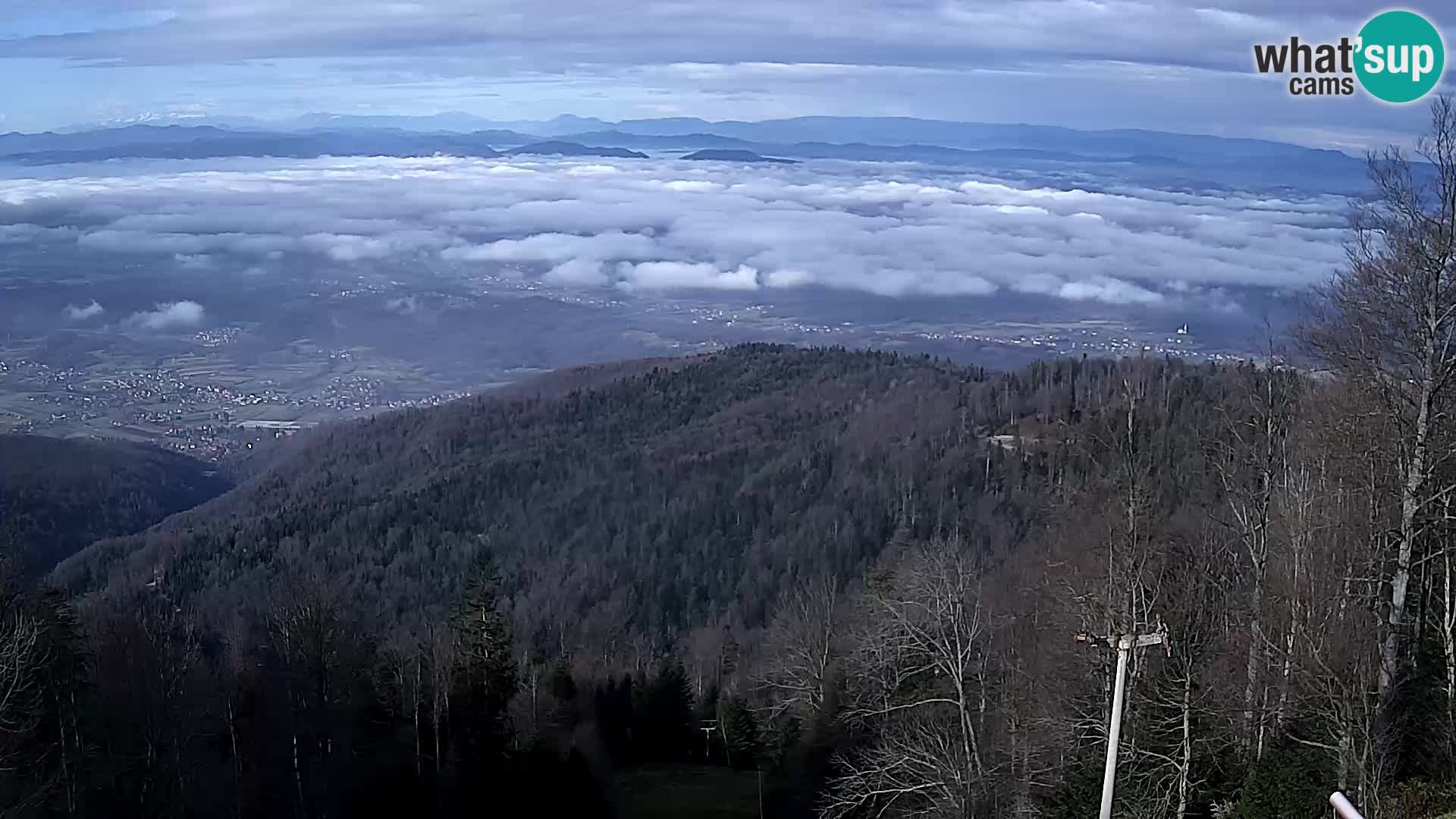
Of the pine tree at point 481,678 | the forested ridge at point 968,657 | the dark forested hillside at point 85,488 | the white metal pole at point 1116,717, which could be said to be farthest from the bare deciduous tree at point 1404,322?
the dark forested hillside at point 85,488

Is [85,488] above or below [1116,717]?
below

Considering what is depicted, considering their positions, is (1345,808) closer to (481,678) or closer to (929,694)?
(929,694)

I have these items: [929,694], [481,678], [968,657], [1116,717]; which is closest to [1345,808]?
[1116,717]

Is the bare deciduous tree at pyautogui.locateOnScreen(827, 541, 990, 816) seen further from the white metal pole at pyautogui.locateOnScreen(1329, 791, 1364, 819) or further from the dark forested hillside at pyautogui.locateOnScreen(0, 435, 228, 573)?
the dark forested hillside at pyautogui.locateOnScreen(0, 435, 228, 573)

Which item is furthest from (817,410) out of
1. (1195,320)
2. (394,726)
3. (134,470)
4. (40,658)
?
(40,658)

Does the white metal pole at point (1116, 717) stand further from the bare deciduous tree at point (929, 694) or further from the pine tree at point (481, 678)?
the pine tree at point (481, 678)

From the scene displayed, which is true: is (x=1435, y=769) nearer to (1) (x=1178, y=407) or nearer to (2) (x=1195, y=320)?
(1) (x=1178, y=407)
